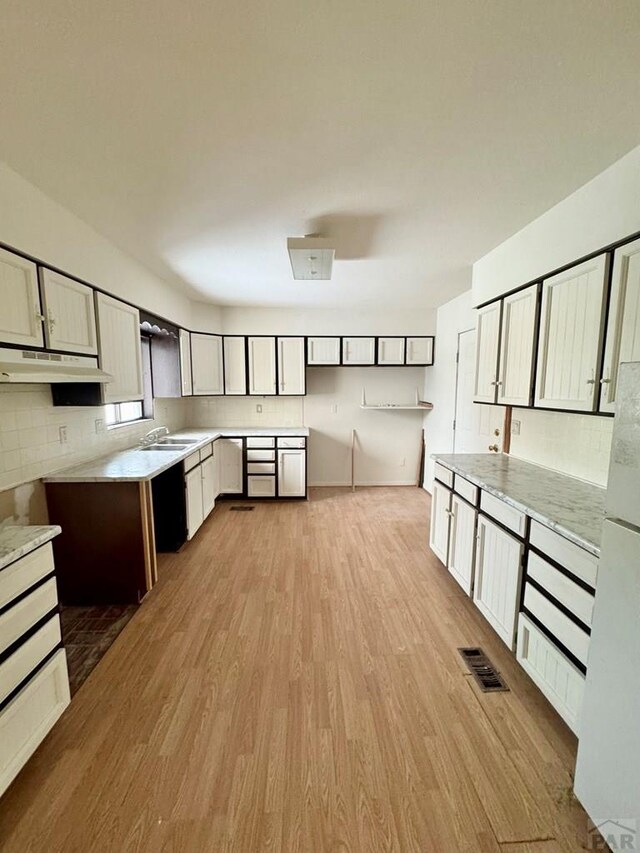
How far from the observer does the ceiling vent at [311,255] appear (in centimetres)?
229

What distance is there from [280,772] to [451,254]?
319cm

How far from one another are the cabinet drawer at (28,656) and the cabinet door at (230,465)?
2965mm

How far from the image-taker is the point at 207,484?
384 cm

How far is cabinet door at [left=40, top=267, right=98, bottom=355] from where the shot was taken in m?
1.89

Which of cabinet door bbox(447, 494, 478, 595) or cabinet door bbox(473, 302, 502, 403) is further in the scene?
cabinet door bbox(473, 302, 502, 403)

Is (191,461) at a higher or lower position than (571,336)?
lower

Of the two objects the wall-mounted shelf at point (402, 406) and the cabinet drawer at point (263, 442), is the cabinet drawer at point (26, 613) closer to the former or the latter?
the cabinet drawer at point (263, 442)

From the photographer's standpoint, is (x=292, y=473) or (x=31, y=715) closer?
(x=31, y=715)

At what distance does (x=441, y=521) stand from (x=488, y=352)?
4.44 ft

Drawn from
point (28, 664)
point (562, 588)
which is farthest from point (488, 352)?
point (28, 664)

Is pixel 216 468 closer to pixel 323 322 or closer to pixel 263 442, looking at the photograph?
pixel 263 442

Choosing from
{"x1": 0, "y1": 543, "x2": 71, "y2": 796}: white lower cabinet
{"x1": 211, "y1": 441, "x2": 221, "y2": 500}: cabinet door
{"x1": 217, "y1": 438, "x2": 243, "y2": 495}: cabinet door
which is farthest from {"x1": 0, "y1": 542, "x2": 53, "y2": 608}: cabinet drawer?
{"x1": 217, "y1": 438, "x2": 243, "y2": 495}: cabinet door

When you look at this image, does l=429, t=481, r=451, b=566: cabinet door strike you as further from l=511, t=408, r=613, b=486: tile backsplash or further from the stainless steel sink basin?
the stainless steel sink basin

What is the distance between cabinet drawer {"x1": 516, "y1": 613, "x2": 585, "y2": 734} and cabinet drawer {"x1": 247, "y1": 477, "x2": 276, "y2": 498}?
3198 millimetres
